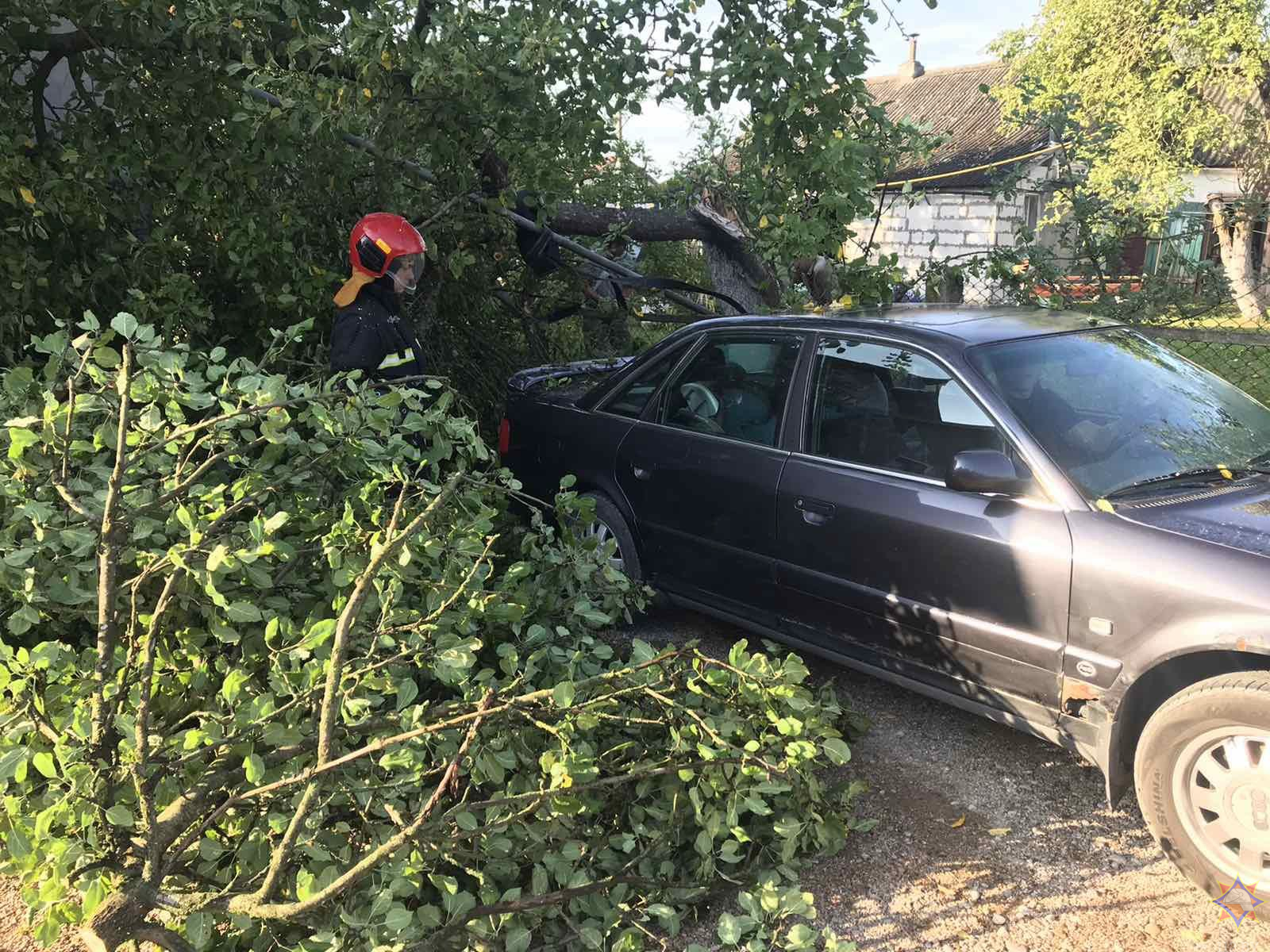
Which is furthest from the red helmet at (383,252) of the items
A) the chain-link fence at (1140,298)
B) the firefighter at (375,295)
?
the chain-link fence at (1140,298)

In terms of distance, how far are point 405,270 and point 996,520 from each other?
301 cm

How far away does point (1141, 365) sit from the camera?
3.73 m

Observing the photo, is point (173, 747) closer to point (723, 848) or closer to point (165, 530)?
point (165, 530)

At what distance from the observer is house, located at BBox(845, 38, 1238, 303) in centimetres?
718

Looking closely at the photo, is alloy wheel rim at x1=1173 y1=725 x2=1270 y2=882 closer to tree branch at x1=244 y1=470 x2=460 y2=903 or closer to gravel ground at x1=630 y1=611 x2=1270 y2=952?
gravel ground at x1=630 y1=611 x2=1270 y2=952

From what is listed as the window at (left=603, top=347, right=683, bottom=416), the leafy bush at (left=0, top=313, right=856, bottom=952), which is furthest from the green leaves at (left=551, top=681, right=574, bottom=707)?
the window at (left=603, top=347, right=683, bottom=416)

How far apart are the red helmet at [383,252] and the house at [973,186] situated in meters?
2.47

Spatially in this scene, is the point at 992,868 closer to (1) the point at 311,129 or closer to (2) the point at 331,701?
(2) the point at 331,701

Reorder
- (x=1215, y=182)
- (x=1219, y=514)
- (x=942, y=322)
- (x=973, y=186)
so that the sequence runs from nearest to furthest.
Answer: (x=1219, y=514) → (x=942, y=322) → (x=973, y=186) → (x=1215, y=182)

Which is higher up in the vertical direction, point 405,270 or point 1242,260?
point 405,270

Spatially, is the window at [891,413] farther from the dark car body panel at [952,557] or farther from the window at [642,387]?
the window at [642,387]

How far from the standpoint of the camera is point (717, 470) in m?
4.12

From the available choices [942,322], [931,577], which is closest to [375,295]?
[942,322]

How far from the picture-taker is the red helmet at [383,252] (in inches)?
183
